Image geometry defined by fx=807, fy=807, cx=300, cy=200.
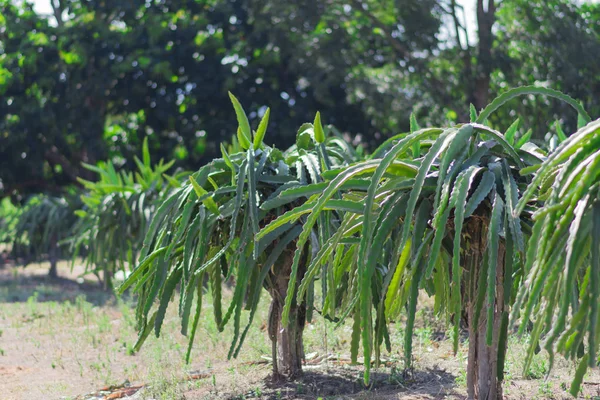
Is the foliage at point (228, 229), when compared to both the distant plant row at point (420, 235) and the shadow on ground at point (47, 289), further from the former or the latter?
the shadow on ground at point (47, 289)

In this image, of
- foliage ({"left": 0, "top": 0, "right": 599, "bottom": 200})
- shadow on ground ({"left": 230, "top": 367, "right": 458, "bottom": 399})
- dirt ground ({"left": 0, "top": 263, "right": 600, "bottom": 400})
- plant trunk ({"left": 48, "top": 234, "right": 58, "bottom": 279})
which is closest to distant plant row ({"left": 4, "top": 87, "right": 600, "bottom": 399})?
shadow on ground ({"left": 230, "top": 367, "right": 458, "bottom": 399})

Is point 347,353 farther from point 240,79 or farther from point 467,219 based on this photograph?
point 240,79

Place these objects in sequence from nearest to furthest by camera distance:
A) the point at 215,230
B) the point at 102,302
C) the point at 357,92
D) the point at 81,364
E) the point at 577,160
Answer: the point at 577,160
the point at 215,230
the point at 81,364
the point at 102,302
the point at 357,92

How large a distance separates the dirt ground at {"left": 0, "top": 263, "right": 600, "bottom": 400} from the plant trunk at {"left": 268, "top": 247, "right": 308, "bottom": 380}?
0.39ft

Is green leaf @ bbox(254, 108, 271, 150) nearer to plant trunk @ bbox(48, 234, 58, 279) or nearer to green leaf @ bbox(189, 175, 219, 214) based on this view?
green leaf @ bbox(189, 175, 219, 214)

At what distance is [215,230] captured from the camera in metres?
4.65

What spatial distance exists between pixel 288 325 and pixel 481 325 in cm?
164

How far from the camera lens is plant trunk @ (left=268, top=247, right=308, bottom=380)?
4.80 meters

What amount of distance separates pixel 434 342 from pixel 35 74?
13.9 metres

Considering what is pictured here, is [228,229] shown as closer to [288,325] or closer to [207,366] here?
[288,325]

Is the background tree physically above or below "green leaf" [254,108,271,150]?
below

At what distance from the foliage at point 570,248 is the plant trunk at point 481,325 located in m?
0.74

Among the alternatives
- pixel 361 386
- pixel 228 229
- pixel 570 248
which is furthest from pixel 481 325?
pixel 228 229

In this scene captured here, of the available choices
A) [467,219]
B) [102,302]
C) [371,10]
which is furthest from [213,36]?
[467,219]
